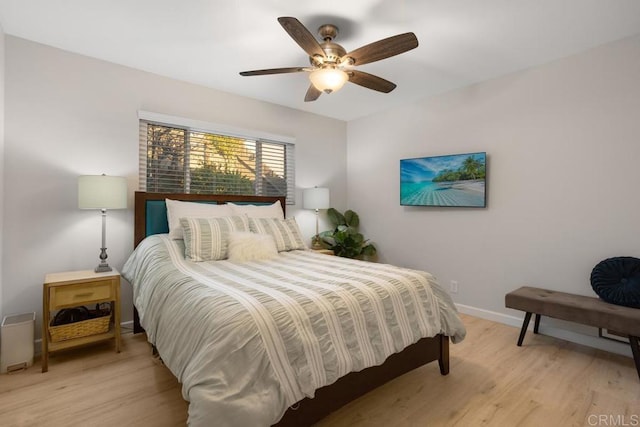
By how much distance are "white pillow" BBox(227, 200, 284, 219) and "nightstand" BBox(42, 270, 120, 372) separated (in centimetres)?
116

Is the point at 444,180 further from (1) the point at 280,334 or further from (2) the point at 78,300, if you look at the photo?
(2) the point at 78,300

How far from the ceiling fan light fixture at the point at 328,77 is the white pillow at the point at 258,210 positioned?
148cm

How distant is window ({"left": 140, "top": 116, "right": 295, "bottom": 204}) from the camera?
10.2 feet

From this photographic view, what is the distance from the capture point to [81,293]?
2.33 m

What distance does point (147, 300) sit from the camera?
81.1 inches

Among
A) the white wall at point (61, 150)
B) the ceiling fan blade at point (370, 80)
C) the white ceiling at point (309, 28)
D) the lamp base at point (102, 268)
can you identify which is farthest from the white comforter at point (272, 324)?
the white ceiling at point (309, 28)

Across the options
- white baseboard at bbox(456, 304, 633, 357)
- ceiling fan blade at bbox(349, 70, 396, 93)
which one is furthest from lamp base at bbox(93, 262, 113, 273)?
white baseboard at bbox(456, 304, 633, 357)

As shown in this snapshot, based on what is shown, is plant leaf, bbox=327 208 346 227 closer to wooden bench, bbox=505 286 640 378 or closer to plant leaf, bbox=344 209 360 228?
plant leaf, bbox=344 209 360 228

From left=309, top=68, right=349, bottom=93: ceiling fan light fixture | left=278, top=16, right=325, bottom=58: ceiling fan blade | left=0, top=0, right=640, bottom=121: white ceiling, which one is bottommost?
left=309, top=68, right=349, bottom=93: ceiling fan light fixture

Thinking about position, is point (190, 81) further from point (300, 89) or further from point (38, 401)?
point (38, 401)

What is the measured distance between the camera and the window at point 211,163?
3.12 metres

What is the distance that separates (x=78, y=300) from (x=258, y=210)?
64.5 inches

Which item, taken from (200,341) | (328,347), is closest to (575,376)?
(328,347)

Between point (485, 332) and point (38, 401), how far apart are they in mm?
3355
